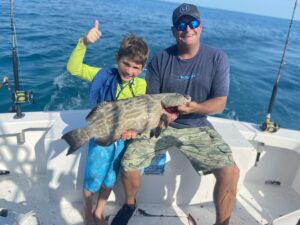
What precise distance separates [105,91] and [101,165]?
72cm

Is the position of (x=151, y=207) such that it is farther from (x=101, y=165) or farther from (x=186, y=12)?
(x=186, y=12)

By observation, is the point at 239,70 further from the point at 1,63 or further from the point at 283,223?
the point at 283,223

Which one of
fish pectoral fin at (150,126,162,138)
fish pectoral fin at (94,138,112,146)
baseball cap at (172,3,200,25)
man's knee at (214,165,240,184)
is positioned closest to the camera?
fish pectoral fin at (94,138,112,146)

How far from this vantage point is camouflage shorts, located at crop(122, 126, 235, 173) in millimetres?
2949

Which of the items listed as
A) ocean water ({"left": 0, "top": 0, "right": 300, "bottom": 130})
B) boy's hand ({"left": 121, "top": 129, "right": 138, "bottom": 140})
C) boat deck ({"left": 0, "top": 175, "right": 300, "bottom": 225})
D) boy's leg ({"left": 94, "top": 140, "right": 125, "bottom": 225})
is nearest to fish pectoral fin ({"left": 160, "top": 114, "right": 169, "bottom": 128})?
boy's hand ({"left": 121, "top": 129, "right": 138, "bottom": 140})

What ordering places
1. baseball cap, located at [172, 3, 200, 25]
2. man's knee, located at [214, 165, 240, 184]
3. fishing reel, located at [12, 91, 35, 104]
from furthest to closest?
fishing reel, located at [12, 91, 35, 104] → baseball cap, located at [172, 3, 200, 25] → man's knee, located at [214, 165, 240, 184]

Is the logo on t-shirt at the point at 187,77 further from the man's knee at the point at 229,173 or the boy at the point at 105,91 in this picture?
the man's knee at the point at 229,173

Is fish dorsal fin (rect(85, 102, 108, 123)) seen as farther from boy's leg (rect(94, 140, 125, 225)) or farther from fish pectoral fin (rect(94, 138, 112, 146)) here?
boy's leg (rect(94, 140, 125, 225))

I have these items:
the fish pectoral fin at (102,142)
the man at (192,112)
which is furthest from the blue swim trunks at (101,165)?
the fish pectoral fin at (102,142)

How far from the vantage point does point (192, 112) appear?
10.2ft

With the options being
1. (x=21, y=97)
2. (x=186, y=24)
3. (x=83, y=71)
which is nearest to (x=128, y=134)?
(x=83, y=71)

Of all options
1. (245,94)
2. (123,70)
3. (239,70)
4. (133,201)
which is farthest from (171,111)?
(239,70)

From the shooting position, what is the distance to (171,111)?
303 centimetres

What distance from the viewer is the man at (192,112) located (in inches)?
114
